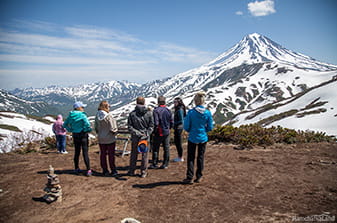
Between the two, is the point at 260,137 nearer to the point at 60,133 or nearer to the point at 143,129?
the point at 143,129

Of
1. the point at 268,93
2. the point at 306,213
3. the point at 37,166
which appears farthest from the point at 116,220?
the point at 268,93

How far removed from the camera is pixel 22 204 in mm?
5367

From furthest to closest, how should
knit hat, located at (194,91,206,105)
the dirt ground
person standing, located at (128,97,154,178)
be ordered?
1. person standing, located at (128,97,154,178)
2. knit hat, located at (194,91,206,105)
3. the dirt ground

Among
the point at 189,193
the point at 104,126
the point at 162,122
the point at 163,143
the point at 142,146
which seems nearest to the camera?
the point at 189,193

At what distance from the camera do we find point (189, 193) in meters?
5.90

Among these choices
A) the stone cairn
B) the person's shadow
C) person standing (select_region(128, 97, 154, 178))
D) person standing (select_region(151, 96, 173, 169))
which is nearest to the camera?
the stone cairn

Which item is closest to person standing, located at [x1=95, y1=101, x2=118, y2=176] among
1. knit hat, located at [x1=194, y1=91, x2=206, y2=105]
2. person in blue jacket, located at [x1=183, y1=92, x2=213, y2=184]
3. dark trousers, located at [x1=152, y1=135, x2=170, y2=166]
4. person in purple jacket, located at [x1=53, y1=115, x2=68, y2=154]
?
dark trousers, located at [x1=152, y1=135, x2=170, y2=166]

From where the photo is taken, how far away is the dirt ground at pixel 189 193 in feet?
15.6

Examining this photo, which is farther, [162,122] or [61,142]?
[61,142]

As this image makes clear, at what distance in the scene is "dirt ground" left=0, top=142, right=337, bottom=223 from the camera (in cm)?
477

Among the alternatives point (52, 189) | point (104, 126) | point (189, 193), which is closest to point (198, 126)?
point (189, 193)

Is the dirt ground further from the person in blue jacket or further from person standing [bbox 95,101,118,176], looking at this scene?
person standing [bbox 95,101,118,176]

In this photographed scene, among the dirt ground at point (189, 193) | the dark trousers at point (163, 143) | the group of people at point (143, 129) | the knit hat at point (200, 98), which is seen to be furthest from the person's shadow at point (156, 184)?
the knit hat at point (200, 98)

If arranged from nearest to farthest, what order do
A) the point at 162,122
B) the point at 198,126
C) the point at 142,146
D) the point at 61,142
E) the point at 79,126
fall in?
the point at 198,126, the point at 142,146, the point at 79,126, the point at 162,122, the point at 61,142
